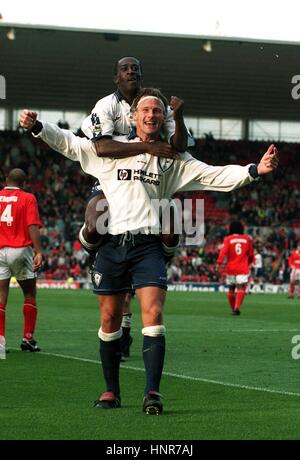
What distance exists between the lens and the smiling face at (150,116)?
8219 mm

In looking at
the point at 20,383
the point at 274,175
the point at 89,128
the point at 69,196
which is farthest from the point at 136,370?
the point at 274,175

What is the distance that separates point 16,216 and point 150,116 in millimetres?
5633

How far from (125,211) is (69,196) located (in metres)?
41.3

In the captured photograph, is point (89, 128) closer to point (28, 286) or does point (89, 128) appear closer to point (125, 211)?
point (125, 211)

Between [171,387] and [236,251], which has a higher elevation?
[236,251]

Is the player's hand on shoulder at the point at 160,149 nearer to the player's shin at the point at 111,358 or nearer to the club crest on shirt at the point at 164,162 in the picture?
the club crest on shirt at the point at 164,162

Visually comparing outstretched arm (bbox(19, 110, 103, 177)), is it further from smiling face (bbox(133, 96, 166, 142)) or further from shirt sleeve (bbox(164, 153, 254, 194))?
shirt sleeve (bbox(164, 153, 254, 194))

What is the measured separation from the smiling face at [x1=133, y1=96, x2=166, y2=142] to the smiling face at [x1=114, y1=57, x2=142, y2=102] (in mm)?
589

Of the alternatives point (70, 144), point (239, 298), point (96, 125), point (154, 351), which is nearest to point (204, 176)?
point (96, 125)

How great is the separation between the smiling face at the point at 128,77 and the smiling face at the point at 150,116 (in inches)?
23.2

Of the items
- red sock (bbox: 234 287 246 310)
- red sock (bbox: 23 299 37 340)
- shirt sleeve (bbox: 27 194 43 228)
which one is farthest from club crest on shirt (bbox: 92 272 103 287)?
red sock (bbox: 234 287 246 310)

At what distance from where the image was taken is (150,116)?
8.22m

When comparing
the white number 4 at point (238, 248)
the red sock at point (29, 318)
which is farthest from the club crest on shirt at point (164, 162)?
the white number 4 at point (238, 248)

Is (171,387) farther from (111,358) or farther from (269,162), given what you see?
(269,162)
